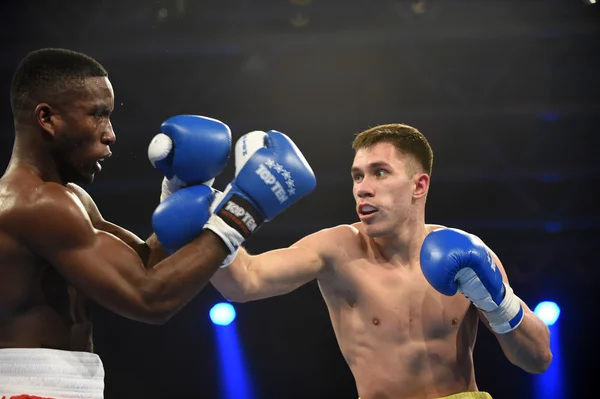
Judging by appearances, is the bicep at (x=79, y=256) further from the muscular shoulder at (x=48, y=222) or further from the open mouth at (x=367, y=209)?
the open mouth at (x=367, y=209)

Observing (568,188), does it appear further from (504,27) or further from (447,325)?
(447,325)

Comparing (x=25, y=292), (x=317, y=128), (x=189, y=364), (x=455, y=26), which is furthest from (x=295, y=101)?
(x=25, y=292)

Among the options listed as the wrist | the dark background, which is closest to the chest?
the wrist

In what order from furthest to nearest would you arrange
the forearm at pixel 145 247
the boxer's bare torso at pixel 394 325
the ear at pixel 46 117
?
the boxer's bare torso at pixel 394 325
the forearm at pixel 145 247
the ear at pixel 46 117

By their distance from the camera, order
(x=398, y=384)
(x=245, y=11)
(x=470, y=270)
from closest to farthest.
A: 1. (x=470, y=270)
2. (x=398, y=384)
3. (x=245, y=11)

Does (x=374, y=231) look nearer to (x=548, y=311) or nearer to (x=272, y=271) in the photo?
(x=272, y=271)

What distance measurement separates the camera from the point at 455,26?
4.94m

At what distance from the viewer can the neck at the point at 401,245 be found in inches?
110

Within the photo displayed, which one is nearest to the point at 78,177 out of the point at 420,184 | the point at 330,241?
the point at 330,241

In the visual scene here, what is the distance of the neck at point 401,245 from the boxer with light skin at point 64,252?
0.95m

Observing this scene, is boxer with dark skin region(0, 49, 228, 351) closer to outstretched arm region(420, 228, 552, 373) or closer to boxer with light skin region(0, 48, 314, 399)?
boxer with light skin region(0, 48, 314, 399)

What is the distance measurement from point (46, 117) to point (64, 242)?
0.36 m

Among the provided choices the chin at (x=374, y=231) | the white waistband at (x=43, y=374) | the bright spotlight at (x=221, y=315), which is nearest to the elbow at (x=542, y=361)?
the chin at (x=374, y=231)

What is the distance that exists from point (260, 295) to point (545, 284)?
3.08m
